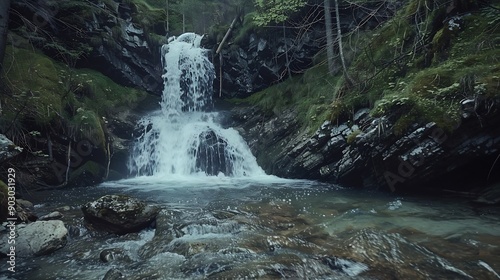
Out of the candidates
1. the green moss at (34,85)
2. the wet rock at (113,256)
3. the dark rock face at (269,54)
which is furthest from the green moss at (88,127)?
the dark rock face at (269,54)

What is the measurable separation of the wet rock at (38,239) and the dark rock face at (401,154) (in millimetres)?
7235

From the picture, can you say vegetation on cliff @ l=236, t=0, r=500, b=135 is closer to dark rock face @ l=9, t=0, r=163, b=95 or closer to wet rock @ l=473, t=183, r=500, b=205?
wet rock @ l=473, t=183, r=500, b=205

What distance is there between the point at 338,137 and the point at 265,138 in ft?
14.7

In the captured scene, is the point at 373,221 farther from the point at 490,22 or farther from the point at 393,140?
the point at 490,22

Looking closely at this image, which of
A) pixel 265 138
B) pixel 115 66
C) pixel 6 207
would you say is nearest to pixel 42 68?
pixel 115 66

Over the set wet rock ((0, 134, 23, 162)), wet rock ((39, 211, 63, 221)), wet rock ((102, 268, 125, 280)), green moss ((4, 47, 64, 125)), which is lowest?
wet rock ((102, 268, 125, 280))

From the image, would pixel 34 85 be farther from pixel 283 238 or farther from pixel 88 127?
pixel 283 238

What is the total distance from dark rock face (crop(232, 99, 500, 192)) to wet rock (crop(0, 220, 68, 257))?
23.7ft

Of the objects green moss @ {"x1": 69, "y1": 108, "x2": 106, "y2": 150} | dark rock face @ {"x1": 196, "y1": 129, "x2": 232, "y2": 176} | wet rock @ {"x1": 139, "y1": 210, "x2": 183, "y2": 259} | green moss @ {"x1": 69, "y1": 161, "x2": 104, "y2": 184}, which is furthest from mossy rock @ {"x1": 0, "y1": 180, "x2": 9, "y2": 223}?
dark rock face @ {"x1": 196, "y1": 129, "x2": 232, "y2": 176}

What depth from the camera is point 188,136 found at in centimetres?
1374

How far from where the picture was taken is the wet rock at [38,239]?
448cm

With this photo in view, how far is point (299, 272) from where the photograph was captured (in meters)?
3.82

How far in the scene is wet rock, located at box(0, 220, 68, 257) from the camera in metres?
4.48

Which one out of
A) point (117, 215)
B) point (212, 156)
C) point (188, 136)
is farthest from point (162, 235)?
point (188, 136)
